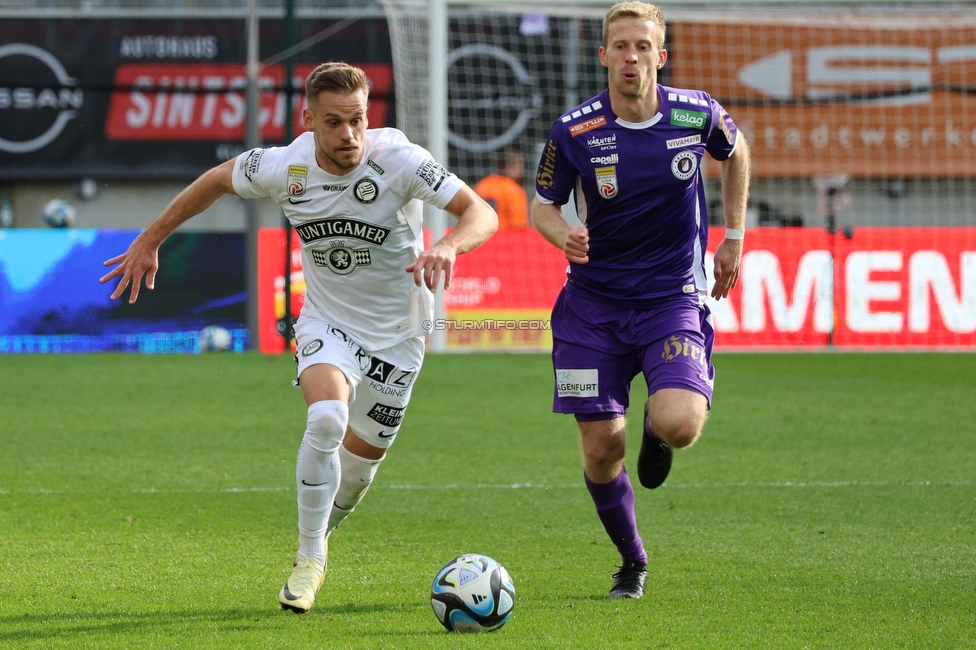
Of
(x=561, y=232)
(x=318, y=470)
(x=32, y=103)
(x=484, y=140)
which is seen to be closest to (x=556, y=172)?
(x=561, y=232)

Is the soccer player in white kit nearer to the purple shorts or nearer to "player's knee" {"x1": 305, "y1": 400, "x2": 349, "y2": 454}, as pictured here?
"player's knee" {"x1": 305, "y1": 400, "x2": 349, "y2": 454}

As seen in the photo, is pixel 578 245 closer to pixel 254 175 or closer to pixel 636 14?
pixel 636 14

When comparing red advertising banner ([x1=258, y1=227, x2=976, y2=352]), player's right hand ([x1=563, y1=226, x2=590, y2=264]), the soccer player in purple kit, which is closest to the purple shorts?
the soccer player in purple kit

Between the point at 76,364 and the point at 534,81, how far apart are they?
9.16 meters

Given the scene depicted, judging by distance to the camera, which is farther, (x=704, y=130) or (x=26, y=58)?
(x=26, y=58)

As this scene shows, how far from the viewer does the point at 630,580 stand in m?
4.89

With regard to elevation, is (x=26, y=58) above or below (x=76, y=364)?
above

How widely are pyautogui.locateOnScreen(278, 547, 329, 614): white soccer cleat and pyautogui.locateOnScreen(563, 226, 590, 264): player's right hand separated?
145 cm

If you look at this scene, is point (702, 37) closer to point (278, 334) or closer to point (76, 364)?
point (278, 334)

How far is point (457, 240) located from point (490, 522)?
223cm

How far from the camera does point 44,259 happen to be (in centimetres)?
1511

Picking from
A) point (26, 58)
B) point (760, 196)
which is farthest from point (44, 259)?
point (760, 196)

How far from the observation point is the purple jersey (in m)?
5.02

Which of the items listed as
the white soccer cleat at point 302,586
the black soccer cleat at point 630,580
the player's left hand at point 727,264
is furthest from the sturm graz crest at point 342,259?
the black soccer cleat at point 630,580
